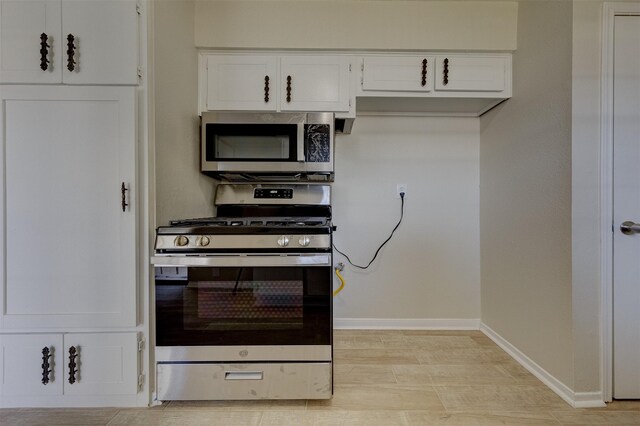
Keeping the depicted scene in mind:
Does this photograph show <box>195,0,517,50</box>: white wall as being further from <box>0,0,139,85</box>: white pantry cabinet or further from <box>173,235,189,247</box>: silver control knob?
<box>173,235,189,247</box>: silver control knob

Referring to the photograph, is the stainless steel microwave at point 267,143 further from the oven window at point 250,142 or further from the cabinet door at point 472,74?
the cabinet door at point 472,74

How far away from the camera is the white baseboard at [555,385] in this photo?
1379 mm

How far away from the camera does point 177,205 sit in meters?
1.62

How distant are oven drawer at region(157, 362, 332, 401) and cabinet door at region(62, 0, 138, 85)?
4.42 ft

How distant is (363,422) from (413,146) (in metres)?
1.84

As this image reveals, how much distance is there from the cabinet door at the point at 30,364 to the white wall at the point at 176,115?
2.40 ft

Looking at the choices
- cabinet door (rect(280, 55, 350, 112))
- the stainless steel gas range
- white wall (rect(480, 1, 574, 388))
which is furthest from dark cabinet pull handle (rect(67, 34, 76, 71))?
white wall (rect(480, 1, 574, 388))

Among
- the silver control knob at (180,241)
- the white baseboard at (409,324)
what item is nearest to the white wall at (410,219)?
the white baseboard at (409,324)

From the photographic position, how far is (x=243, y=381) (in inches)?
53.4

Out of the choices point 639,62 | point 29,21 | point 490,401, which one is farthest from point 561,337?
point 29,21

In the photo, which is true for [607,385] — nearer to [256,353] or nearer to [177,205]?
[256,353]

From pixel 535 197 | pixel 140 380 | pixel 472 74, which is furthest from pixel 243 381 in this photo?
pixel 472 74

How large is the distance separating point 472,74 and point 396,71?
49cm

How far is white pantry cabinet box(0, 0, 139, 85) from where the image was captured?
129cm
